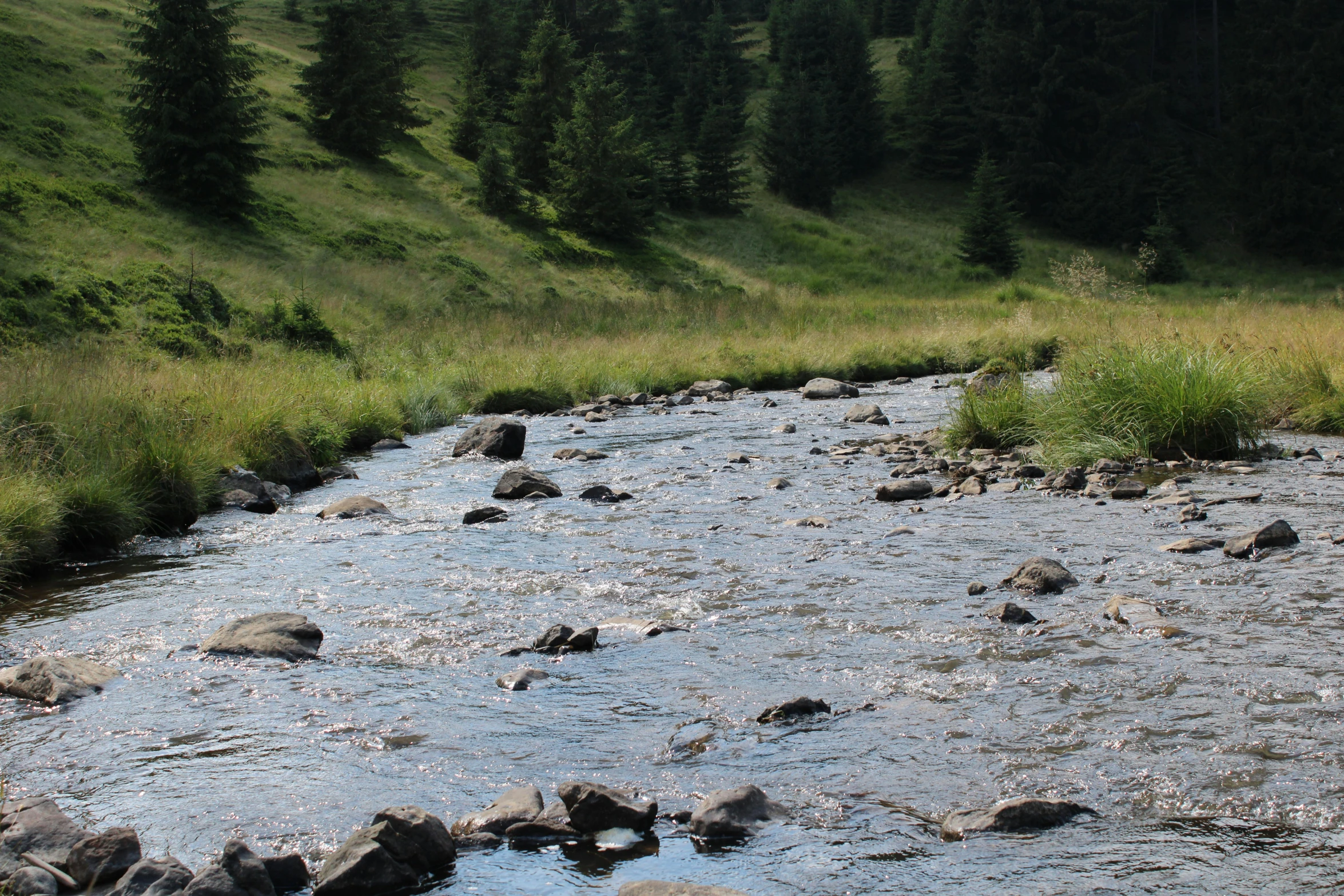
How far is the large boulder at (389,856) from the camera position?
3.30 m

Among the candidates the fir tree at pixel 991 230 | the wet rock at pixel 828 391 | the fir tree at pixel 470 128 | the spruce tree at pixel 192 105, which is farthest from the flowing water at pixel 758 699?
the fir tree at pixel 470 128

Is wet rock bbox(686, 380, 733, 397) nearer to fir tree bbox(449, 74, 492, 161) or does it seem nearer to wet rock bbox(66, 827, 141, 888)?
wet rock bbox(66, 827, 141, 888)

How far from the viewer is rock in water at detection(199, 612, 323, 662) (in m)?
5.59

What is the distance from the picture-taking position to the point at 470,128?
50.8 m

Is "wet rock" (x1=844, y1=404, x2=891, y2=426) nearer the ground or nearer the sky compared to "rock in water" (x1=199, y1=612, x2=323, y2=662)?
nearer the ground

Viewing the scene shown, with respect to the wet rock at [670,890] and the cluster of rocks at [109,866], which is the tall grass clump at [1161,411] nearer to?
the wet rock at [670,890]

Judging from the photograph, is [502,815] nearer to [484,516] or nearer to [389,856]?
[389,856]

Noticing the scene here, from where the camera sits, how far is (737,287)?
4000 cm

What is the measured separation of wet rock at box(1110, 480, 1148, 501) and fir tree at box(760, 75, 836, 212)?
5093cm

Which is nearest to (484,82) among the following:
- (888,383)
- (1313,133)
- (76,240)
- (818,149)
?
(818,149)

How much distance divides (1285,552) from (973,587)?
224cm

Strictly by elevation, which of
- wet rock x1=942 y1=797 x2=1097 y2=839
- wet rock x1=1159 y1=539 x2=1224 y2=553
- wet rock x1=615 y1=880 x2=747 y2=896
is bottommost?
wet rock x1=1159 y1=539 x2=1224 y2=553

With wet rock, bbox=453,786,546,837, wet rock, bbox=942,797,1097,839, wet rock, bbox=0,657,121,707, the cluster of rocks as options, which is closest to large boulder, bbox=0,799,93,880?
the cluster of rocks

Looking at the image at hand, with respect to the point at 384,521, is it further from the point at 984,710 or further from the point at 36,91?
the point at 36,91
